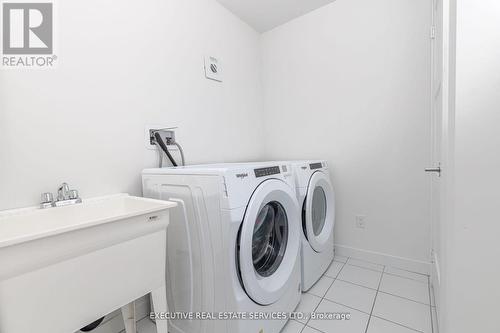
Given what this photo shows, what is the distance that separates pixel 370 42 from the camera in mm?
1772

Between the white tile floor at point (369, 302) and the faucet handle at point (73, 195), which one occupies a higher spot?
the faucet handle at point (73, 195)

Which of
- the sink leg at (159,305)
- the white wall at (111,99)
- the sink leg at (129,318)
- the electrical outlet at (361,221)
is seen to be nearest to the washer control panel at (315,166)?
the electrical outlet at (361,221)

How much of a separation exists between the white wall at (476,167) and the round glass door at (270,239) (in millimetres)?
716

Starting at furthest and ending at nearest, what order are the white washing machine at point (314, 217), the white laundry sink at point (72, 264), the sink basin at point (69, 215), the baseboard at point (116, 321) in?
the white washing machine at point (314, 217) → the baseboard at point (116, 321) → the sink basin at point (69, 215) → the white laundry sink at point (72, 264)

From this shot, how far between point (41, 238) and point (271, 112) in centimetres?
206

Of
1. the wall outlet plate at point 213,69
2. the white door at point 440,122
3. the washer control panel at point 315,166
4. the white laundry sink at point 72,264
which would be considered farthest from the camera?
the wall outlet plate at point 213,69

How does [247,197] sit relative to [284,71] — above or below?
below

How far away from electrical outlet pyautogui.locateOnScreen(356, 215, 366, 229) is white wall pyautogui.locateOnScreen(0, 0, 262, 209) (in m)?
1.25

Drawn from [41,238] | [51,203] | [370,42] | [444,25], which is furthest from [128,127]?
[370,42]

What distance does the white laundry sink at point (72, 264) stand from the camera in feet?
1.99

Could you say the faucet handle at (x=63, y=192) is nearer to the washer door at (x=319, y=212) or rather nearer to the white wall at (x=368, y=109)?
the washer door at (x=319, y=212)

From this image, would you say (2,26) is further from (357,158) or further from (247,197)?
(357,158)

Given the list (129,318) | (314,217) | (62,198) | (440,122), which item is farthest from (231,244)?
(440,122)

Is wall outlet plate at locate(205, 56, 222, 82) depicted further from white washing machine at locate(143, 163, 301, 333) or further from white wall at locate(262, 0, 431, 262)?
white washing machine at locate(143, 163, 301, 333)
